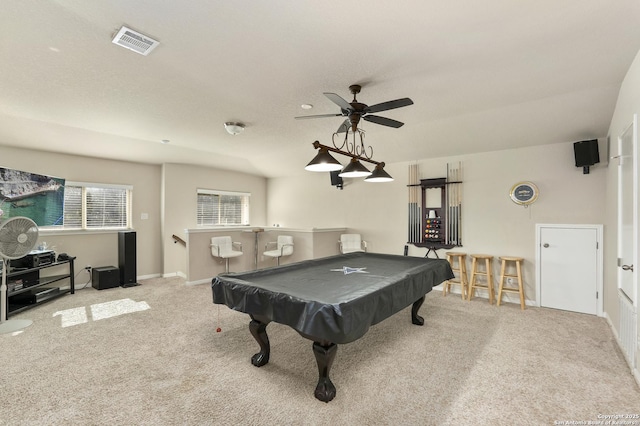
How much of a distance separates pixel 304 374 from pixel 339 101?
2318 mm

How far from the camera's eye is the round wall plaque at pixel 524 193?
14.4ft

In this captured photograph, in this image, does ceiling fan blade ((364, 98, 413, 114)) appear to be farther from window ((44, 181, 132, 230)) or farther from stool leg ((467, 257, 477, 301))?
window ((44, 181, 132, 230))

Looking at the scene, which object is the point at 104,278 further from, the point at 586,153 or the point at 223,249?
the point at 586,153

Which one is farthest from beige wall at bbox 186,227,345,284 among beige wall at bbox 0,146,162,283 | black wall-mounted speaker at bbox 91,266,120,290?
beige wall at bbox 0,146,162,283

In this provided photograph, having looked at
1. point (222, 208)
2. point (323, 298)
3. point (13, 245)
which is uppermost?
point (222, 208)

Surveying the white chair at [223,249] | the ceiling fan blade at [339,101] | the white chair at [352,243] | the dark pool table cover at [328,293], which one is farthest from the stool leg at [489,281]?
the white chair at [223,249]

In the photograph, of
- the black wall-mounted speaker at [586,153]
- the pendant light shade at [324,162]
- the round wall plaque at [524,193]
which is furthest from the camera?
the round wall plaque at [524,193]

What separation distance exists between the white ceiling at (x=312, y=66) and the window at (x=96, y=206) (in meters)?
1.18

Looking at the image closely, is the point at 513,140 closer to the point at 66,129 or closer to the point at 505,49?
the point at 505,49

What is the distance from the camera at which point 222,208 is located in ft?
24.5

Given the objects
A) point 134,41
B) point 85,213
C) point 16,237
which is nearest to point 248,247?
point 85,213

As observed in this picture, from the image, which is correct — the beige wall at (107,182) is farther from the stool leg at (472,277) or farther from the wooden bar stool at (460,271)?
the stool leg at (472,277)

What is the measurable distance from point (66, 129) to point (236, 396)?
4751 millimetres

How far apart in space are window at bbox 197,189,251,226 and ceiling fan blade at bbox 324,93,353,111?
5.18 metres
